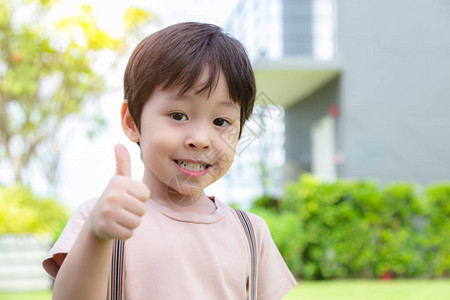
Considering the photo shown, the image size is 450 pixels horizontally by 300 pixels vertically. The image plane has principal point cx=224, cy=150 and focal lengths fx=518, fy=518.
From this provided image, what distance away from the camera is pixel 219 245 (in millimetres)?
1233

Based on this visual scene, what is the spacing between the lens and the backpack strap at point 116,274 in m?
1.09

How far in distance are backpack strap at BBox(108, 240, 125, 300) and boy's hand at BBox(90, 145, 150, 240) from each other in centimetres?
24

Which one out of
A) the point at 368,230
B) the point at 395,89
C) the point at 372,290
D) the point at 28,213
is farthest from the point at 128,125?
the point at 395,89

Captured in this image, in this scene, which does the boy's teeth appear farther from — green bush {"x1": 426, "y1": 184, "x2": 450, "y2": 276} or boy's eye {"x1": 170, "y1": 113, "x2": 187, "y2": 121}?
green bush {"x1": 426, "y1": 184, "x2": 450, "y2": 276}

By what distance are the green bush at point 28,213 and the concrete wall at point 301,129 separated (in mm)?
5330

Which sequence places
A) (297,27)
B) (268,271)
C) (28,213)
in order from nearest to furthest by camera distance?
(268,271)
(28,213)
(297,27)

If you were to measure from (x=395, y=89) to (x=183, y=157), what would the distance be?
341 inches

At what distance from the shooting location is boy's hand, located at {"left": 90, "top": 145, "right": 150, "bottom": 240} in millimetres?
852

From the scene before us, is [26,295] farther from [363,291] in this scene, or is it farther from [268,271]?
[268,271]

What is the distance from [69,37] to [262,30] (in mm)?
4251

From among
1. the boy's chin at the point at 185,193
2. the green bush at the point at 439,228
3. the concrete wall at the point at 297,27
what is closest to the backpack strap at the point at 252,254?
the boy's chin at the point at 185,193

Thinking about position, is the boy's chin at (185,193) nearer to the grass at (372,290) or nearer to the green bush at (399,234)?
the grass at (372,290)

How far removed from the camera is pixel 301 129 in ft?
39.7

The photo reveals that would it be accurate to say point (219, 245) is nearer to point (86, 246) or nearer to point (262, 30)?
point (86, 246)
